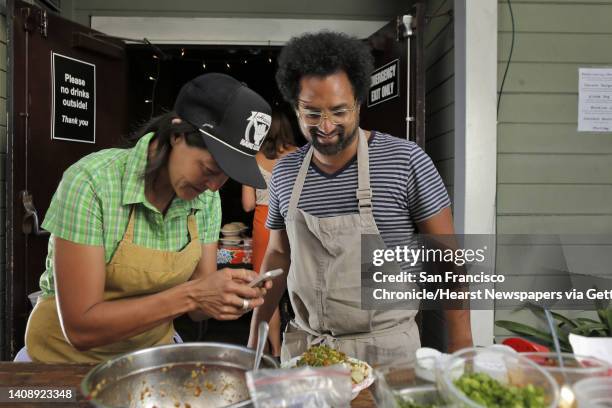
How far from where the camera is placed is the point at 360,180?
1.79 meters

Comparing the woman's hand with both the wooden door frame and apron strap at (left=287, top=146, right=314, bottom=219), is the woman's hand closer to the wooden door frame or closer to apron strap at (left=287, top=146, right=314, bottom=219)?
apron strap at (left=287, top=146, right=314, bottom=219)

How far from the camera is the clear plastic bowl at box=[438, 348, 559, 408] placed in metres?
0.73

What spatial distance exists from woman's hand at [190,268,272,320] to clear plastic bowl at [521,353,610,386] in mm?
717

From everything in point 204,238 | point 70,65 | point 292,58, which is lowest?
point 204,238

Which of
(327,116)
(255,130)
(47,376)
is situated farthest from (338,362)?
(327,116)

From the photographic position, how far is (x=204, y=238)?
179 cm

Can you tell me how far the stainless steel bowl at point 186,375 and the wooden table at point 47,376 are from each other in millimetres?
265

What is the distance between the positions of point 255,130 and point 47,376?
0.88m

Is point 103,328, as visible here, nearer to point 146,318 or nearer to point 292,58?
point 146,318

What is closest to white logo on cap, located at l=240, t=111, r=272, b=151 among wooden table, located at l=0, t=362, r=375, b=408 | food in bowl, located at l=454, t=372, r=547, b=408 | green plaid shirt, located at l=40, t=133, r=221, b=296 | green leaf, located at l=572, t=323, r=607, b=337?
green plaid shirt, located at l=40, t=133, r=221, b=296

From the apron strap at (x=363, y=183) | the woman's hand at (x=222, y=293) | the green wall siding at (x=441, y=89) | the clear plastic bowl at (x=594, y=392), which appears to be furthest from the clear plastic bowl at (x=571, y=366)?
the green wall siding at (x=441, y=89)

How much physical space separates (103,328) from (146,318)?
129 mm

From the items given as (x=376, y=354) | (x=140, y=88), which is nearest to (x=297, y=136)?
(x=140, y=88)

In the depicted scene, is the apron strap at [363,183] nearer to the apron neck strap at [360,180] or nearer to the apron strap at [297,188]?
the apron neck strap at [360,180]
